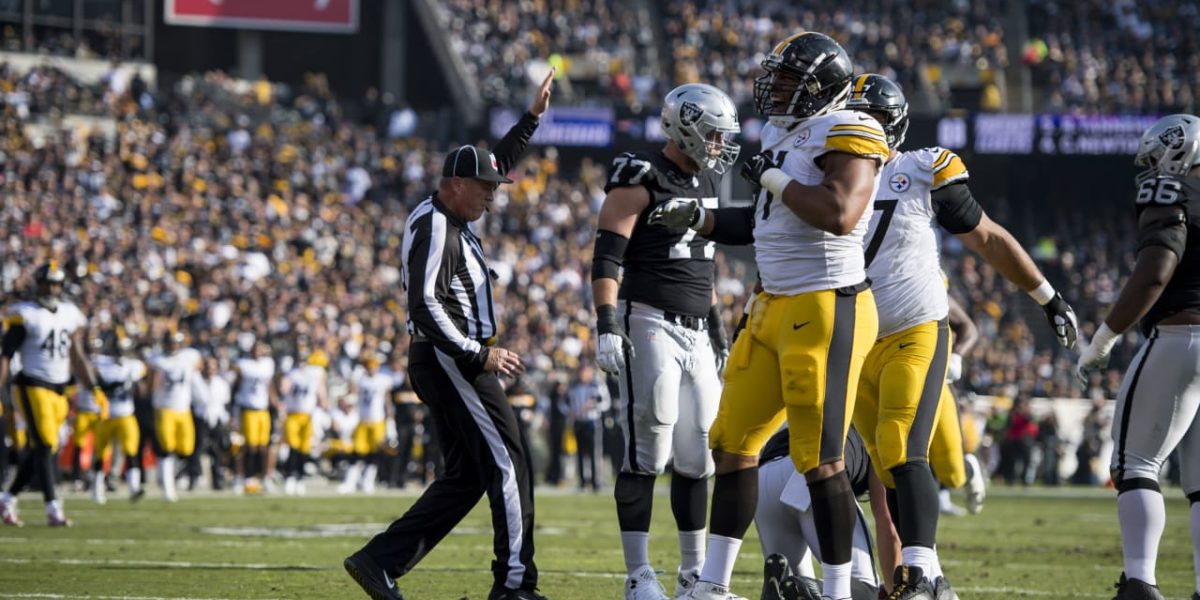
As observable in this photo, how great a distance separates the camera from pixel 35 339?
42.4ft

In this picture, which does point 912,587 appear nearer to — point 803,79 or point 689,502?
point 689,502

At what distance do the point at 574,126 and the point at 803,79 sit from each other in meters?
30.9

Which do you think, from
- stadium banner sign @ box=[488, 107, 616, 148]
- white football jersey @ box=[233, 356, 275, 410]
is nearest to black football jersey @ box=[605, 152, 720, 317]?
white football jersey @ box=[233, 356, 275, 410]

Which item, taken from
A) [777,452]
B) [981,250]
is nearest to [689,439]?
[777,452]

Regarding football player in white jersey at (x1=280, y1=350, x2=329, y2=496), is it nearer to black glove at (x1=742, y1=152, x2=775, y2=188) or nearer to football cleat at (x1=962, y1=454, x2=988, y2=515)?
football cleat at (x1=962, y1=454, x2=988, y2=515)

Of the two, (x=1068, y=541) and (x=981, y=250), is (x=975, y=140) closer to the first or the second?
(x=1068, y=541)

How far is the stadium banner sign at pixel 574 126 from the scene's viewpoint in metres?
36.9

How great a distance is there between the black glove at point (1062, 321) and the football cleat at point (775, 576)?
1.73 meters

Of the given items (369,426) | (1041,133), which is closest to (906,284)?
(369,426)

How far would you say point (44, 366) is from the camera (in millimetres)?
12906

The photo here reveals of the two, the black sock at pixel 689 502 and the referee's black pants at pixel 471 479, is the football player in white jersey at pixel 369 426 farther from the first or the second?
the black sock at pixel 689 502

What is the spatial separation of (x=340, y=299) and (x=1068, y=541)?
16334mm

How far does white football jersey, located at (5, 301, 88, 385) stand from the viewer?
1289cm

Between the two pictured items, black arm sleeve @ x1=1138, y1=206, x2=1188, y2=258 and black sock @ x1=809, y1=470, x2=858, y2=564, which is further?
black arm sleeve @ x1=1138, y1=206, x2=1188, y2=258
